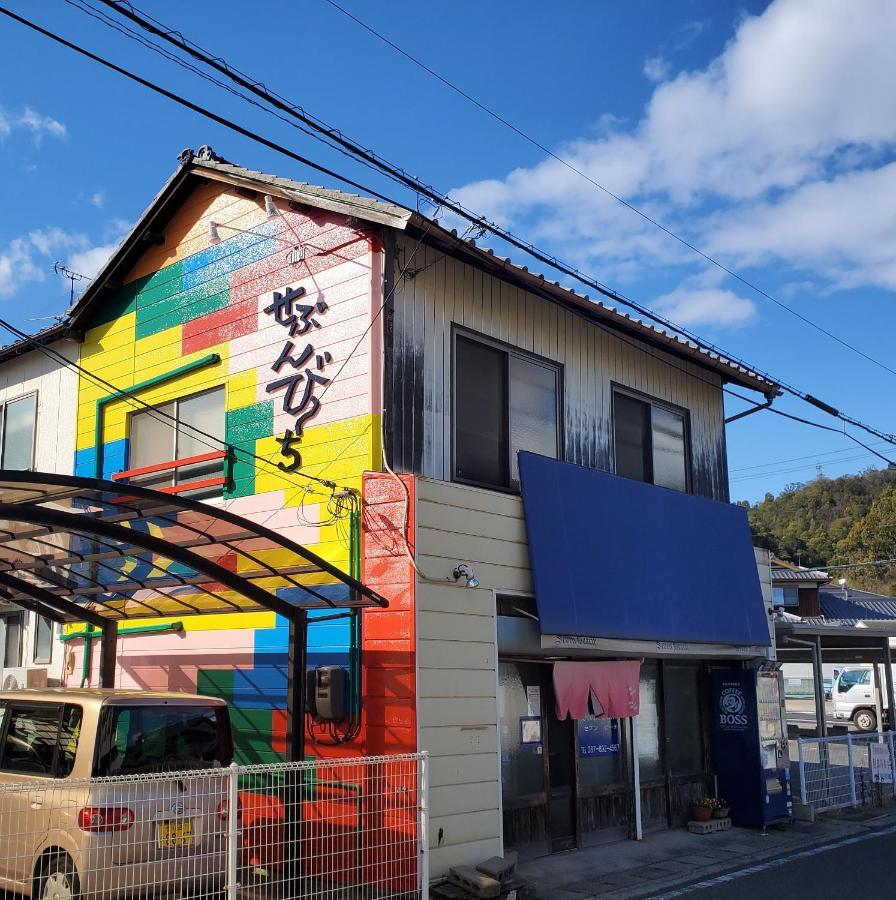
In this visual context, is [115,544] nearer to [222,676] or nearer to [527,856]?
[222,676]

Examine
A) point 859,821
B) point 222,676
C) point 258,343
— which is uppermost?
point 258,343

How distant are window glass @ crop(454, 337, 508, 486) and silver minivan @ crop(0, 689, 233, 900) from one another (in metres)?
4.32

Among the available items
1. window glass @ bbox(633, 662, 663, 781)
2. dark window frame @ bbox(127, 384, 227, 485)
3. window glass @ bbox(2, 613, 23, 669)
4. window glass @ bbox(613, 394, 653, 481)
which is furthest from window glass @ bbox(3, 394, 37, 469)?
window glass @ bbox(633, 662, 663, 781)

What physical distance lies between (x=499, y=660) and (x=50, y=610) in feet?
16.9

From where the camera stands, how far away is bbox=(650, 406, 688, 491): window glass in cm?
1442

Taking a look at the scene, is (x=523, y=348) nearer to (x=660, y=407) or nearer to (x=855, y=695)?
(x=660, y=407)

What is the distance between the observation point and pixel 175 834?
7160 mm

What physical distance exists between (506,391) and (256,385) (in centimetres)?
294

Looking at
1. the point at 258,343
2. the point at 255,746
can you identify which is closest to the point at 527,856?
the point at 255,746

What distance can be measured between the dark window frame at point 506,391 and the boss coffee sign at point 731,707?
4.50 meters

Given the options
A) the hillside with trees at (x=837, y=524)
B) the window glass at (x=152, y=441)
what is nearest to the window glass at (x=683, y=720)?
the window glass at (x=152, y=441)

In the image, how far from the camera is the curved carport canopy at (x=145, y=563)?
7663 millimetres

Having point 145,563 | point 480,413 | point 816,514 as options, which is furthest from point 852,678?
point 816,514

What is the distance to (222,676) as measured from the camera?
35.7 ft
